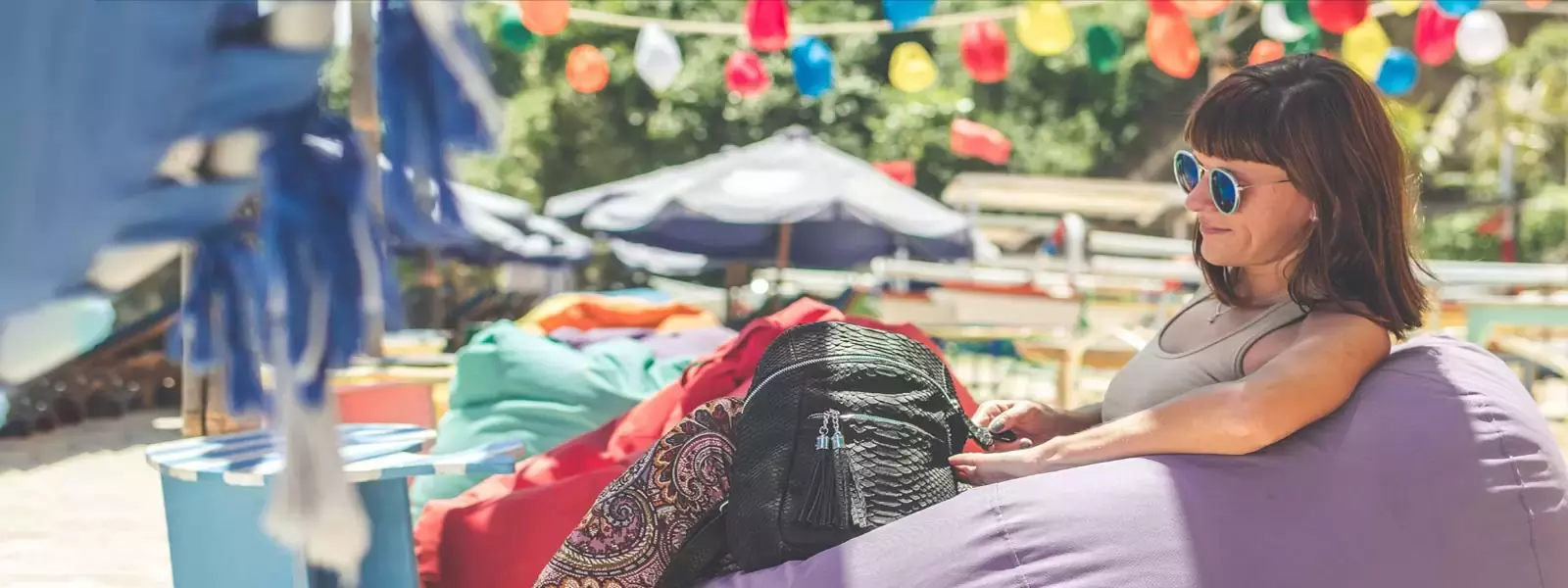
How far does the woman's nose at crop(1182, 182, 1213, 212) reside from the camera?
→ 6.33 feet

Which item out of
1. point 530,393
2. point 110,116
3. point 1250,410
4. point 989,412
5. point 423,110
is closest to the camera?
point 110,116

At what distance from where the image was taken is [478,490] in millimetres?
2578

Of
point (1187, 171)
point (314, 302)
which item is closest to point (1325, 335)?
point (1187, 171)

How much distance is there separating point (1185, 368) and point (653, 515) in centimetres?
78

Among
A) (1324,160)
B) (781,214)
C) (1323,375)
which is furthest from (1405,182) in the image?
(781,214)

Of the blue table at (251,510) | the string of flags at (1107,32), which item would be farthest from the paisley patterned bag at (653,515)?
the string of flags at (1107,32)

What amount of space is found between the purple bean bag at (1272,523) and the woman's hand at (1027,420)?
0.37 metres

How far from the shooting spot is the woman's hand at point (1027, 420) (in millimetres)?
2135

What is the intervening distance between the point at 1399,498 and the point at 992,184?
12105 millimetres

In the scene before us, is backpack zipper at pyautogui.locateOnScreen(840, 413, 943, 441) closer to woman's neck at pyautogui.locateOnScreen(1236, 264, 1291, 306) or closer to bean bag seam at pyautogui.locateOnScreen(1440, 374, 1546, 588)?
woman's neck at pyautogui.locateOnScreen(1236, 264, 1291, 306)

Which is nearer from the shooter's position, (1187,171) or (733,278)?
(1187,171)

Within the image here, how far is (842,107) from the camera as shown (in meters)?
21.1

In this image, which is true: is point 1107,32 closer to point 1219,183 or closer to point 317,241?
point 1219,183

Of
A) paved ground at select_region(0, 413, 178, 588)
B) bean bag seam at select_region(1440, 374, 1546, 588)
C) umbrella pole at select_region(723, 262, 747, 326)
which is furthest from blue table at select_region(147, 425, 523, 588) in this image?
umbrella pole at select_region(723, 262, 747, 326)
